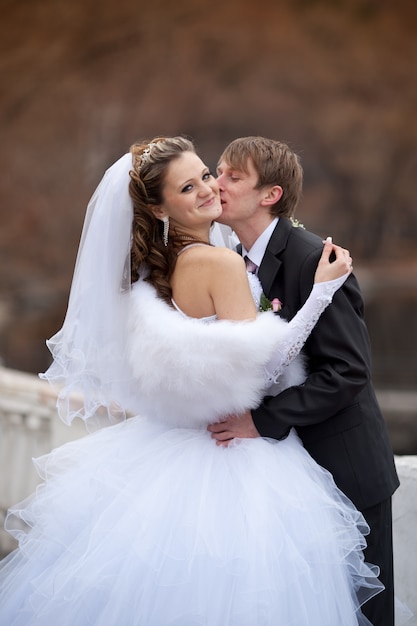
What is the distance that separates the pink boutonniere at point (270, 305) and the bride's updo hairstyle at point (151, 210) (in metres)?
0.24

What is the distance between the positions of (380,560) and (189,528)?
55 centimetres

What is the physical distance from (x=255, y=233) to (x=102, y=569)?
948 mm

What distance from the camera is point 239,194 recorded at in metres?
2.05

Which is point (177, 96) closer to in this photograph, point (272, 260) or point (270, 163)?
point (270, 163)

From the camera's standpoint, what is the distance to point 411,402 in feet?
27.7

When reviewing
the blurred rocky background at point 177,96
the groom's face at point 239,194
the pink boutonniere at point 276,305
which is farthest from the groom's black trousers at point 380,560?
the blurred rocky background at point 177,96

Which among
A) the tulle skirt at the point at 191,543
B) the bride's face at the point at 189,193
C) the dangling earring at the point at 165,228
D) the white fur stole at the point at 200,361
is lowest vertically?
the tulle skirt at the point at 191,543

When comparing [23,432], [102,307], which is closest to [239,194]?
[102,307]

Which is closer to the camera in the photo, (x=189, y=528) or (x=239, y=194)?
(x=189, y=528)

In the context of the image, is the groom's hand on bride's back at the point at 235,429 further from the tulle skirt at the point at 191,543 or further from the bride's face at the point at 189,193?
the bride's face at the point at 189,193

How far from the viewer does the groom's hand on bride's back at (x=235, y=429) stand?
1909mm

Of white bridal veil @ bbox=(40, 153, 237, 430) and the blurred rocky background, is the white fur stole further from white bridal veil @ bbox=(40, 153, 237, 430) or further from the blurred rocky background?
the blurred rocky background

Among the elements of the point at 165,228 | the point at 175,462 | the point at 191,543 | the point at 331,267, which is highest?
the point at 165,228

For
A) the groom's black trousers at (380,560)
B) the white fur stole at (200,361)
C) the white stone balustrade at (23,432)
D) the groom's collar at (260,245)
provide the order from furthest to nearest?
the white stone balustrade at (23,432) < the groom's collar at (260,245) < the groom's black trousers at (380,560) < the white fur stole at (200,361)
